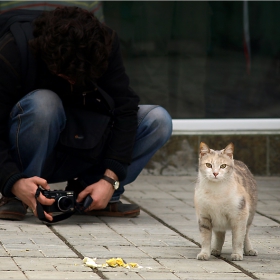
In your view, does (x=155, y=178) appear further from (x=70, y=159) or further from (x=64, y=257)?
(x=64, y=257)

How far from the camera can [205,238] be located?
3.89 metres

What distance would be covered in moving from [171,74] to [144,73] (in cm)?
25

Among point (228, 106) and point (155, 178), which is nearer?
point (155, 178)

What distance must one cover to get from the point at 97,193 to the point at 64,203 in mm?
216

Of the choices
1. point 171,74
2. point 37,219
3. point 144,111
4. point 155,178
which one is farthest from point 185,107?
point 37,219

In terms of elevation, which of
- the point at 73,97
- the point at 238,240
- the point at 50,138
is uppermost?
the point at 73,97

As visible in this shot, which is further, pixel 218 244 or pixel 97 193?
pixel 97 193

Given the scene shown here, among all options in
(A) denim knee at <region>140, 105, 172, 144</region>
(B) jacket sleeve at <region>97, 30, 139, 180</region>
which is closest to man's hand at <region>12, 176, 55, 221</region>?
(B) jacket sleeve at <region>97, 30, 139, 180</region>

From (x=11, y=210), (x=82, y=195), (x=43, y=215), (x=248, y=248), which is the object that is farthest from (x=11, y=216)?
(x=248, y=248)

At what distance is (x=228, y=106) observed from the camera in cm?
723

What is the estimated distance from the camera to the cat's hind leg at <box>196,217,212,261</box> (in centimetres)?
385

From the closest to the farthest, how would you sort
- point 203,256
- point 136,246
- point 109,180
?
1. point 203,256
2. point 136,246
3. point 109,180

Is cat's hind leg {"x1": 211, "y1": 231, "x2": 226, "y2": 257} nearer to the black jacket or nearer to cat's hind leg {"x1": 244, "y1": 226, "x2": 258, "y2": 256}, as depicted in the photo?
cat's hind leg {"x1": 244, "y1": 226, "x2": 258, "y2": 256}

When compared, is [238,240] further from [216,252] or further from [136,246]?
[136,246]
